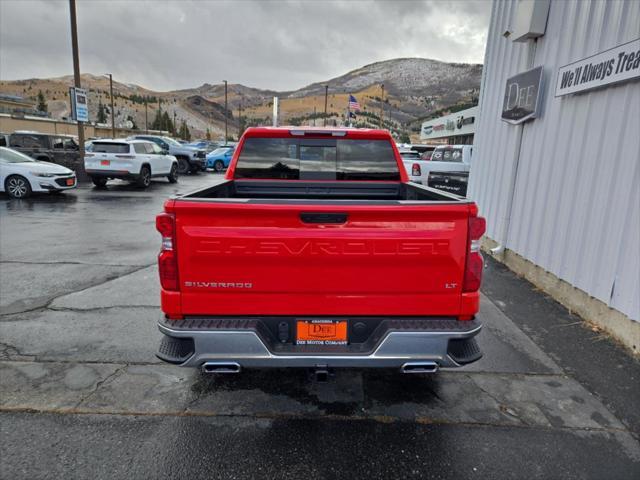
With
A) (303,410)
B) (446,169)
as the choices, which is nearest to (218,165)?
(446,169)

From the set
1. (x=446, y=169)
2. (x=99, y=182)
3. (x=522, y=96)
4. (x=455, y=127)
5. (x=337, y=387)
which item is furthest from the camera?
(x=455, y=127)

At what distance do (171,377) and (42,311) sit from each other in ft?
A: 7.84

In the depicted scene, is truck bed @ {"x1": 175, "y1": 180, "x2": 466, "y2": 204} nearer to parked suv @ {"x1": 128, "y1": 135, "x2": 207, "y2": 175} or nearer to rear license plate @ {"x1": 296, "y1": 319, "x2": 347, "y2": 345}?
rear license plate @ {"x1": 296, "y1": 319, "x2": 347, "y2": 345}

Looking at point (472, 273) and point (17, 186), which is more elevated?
point (472, 273)

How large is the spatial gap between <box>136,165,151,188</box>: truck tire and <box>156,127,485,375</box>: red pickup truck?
15981mm

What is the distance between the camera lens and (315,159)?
14.3 feet

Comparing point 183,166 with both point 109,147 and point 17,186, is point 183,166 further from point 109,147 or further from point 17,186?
point 17,186

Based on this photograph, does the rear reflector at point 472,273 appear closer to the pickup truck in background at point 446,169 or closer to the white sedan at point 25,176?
the pickup truck in background at point 446,169

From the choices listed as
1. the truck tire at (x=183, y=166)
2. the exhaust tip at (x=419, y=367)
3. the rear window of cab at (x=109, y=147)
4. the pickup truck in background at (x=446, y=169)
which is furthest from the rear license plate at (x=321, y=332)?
the truck tire at (x=183, y=166)

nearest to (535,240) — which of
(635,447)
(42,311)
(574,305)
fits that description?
(574,305)

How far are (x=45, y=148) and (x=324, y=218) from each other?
20772 mm

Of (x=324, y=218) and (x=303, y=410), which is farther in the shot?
(x=303, y=410)

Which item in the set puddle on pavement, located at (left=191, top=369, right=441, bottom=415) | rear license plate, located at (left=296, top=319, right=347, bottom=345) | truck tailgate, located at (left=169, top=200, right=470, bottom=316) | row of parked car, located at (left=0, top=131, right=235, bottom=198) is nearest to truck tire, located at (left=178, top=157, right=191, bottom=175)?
row of parked car, located at (left=0, top=131, right=235, bottom=198)

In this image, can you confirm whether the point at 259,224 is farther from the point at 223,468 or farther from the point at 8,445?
the point at 8,445
